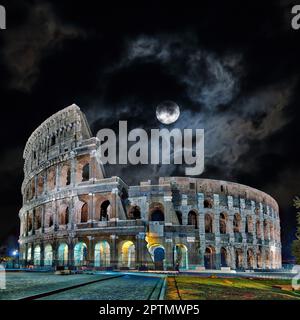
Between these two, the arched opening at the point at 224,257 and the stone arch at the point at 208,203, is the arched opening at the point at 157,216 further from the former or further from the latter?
the arched opening at the point at 224,257

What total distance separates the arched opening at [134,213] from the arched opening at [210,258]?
27.6 feet

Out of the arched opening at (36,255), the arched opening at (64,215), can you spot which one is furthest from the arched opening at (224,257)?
the arched opening at (36,255)

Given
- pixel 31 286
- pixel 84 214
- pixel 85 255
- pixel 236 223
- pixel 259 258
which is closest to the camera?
pixel 31 286

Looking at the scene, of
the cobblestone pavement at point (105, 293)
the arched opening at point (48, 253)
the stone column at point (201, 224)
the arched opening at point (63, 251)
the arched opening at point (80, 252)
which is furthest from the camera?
the arched opening at point (48, 253)

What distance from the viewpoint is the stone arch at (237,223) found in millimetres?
44406

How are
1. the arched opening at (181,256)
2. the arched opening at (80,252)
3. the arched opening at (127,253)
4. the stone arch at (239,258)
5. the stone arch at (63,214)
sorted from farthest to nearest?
1. the stone arch at (239,258)
2. the stone arch at (63,214)
3. the arched opening at (80,252)
4. the arched opening at (181,256)
5. the arched opening at (127,253)

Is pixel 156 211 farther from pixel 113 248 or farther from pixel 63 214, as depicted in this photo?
pixel 63 214

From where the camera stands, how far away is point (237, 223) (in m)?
45.4

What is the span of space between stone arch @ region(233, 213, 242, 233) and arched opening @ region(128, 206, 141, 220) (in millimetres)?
11902

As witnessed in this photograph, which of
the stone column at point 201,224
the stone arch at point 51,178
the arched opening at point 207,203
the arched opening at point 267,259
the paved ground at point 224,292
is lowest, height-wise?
the arched opening at point 267,259

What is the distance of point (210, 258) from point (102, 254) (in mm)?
11889

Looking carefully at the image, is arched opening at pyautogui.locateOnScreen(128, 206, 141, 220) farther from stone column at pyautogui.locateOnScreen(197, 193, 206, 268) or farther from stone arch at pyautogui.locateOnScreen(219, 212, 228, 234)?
stone arch at pyautogui.locateOnScreen(219, 212, 228, 234)

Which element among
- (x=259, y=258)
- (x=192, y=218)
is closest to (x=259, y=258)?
(x=259, y=258)
